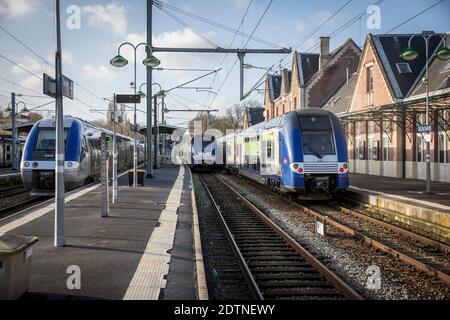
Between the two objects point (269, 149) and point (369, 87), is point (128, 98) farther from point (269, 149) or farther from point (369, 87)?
point (369, 87)

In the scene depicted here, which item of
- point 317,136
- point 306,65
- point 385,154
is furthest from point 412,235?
point 306,65

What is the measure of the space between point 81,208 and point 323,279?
324 inches

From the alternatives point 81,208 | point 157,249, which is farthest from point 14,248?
point 81,208

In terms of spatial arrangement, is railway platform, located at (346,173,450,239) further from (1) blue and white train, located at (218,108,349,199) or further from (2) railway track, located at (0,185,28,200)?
(2) railway track, located at (0,185,28,200)

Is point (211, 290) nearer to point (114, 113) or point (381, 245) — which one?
point (381, 245)

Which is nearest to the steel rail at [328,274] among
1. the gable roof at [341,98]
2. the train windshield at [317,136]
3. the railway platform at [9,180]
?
the train windshield at [317,136]

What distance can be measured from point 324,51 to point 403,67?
658 inches

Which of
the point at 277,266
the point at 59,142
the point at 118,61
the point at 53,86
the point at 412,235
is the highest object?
the point at 118,61

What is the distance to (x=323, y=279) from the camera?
23.7ft

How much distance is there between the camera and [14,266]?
16.4 feet

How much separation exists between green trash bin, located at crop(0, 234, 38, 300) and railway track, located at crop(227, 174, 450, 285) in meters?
5.75

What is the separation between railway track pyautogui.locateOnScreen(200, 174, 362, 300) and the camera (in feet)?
21.3

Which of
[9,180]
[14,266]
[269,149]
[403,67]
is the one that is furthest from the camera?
[403,67]

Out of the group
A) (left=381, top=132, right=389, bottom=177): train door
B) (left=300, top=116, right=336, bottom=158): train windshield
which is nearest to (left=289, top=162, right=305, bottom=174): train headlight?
(left=300, top=116, right=336, bottom=158): train windshield
